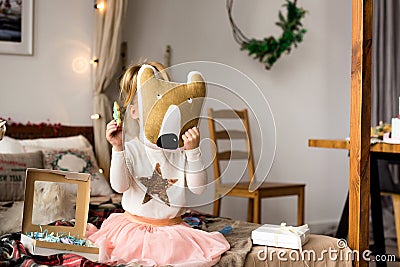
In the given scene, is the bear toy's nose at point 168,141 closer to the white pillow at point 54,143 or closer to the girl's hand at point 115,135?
the girl's hand at point 115,135

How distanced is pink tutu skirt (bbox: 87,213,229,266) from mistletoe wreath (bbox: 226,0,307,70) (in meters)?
2.78

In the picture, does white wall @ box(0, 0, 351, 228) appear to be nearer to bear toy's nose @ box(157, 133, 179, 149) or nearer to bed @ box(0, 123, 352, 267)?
bed @ box(0, 123, 352, 267)

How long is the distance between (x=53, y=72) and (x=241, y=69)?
1486mm

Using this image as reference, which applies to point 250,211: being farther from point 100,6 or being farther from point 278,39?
point 100,6

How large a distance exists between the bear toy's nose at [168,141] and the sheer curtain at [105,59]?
2.09 meters

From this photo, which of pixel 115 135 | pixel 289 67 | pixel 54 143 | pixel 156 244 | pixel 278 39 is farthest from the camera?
pixel 289 67

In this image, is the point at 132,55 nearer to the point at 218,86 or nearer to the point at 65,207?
the point at 65,207

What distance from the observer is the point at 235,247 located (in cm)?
240

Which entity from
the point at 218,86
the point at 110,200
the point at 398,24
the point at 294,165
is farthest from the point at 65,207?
the point at 398,24

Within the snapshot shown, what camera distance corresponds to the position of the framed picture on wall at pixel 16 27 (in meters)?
4.15

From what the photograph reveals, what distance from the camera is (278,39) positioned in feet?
Result: 16.5

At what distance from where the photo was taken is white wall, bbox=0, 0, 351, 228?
428 cm

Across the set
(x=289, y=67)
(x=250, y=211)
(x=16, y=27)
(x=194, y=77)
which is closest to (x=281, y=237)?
(x=194, y=77)

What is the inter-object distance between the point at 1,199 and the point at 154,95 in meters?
1.62
